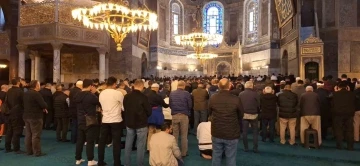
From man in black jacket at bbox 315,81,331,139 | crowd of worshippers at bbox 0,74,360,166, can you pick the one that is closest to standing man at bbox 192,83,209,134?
crowd of worshippers at bbox 0,74,360,166

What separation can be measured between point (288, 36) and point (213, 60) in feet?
34.9

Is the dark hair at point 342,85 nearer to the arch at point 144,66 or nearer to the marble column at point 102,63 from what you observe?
the marble column at point 102,63

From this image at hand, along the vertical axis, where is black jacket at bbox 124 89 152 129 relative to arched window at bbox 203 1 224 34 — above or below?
below

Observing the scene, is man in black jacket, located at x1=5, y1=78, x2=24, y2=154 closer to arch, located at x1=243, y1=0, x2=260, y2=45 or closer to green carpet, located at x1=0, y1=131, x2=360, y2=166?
green carpet, located at x1=0, y1=131, x2=360, y2=166

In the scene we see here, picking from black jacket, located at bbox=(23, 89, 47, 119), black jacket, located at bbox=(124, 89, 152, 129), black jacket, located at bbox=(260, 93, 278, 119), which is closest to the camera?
black jacket, located at bbox=(124, 89, 152, 129)

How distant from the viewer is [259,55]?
86.9 feet

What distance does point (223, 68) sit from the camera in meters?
30.2

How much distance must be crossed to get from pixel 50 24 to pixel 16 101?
9.35 m

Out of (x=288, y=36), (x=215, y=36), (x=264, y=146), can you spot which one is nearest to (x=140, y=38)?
(x=215, y=36)

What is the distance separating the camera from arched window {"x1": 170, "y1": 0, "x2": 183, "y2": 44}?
2922 cm

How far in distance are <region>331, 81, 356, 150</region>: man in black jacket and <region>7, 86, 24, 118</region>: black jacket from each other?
7114 millimetres

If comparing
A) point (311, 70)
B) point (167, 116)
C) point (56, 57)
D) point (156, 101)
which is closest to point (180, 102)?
point (156, 101)

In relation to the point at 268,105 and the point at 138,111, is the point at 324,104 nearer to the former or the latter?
the point at 268,105

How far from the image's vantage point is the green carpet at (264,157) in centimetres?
635
